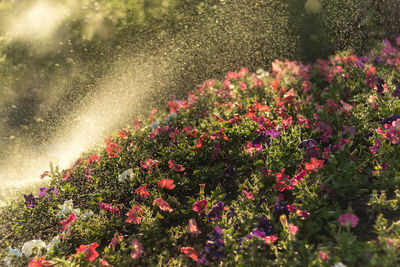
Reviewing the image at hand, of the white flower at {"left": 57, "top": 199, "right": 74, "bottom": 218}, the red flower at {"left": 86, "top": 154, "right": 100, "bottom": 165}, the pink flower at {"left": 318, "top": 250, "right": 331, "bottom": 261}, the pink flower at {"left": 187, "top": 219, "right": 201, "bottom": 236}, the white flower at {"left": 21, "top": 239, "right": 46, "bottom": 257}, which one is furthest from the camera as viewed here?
the red flower at {"left": 86, "top": 154, "right": 100, "bottom": 165}

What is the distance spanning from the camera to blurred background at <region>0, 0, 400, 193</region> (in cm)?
595

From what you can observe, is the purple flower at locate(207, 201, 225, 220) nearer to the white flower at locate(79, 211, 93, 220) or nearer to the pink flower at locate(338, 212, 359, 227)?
the pink flower at locate(338, 212, 359, 227)

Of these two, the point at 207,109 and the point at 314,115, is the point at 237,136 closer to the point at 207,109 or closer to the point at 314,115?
the point at 314,115

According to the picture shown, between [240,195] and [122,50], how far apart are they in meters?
5.91

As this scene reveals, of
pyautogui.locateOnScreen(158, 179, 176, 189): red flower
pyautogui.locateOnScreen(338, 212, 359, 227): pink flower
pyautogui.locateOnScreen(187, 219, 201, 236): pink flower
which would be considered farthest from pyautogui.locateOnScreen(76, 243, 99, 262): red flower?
pyautogui.locateOnScreen(338, 212, 359, 227): pink flower

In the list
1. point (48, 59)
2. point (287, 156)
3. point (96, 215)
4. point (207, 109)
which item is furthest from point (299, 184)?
point (48, 59)

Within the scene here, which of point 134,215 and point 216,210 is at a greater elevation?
point 134,215

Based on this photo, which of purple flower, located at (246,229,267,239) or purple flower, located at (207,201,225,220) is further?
purple flower, located at (207,201,225,220)

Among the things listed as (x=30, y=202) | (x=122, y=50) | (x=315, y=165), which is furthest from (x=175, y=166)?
(x=122, y=50)

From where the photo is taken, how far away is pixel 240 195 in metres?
2.35

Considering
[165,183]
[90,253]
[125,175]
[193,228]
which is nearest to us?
[90,253]

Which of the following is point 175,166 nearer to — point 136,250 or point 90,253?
point 136,250

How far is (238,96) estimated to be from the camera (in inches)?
160

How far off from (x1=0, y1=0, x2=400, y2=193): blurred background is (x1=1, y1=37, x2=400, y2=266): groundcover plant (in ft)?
8.47
